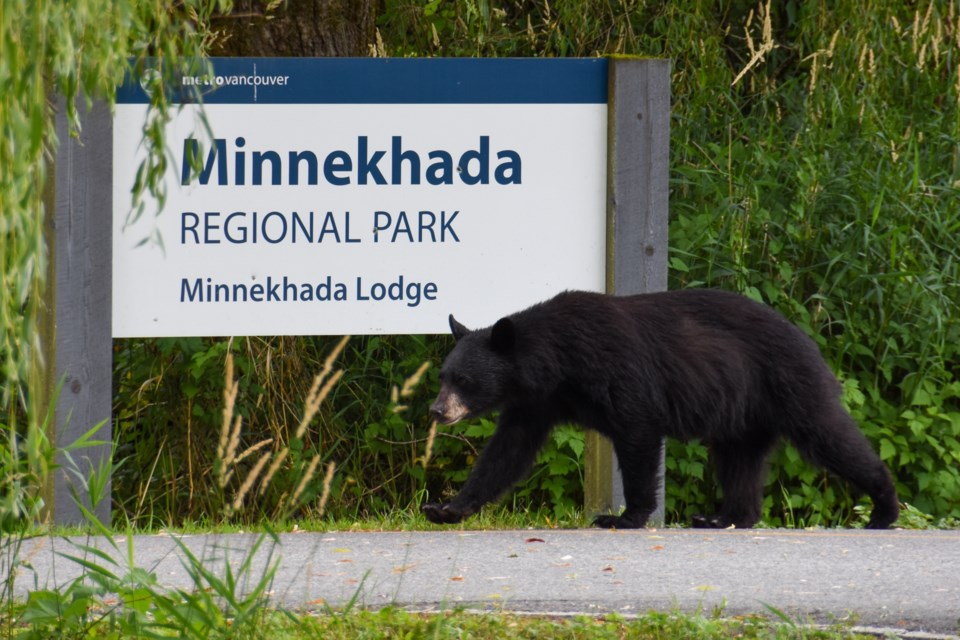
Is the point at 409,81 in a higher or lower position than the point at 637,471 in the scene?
higher

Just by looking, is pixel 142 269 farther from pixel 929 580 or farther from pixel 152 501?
pixel 929 580

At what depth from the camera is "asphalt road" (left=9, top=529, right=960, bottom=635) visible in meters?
4.73

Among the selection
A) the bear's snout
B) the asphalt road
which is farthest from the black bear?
the asphalt road

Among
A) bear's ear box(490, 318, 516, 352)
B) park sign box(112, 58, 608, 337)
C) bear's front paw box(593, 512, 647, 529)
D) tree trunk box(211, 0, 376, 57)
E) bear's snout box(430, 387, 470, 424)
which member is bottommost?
bear's front paw box(593, 512, 647, 529)

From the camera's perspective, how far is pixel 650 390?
6.47 metres

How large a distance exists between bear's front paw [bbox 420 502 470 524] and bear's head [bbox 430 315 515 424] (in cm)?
39

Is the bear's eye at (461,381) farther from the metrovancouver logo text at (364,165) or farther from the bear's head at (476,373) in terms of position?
the metrovancouver logo text at (364,165)

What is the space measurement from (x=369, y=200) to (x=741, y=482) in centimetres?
219

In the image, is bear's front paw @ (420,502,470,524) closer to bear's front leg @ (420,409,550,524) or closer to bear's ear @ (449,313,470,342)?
bear's front leg @ (420,409,550,524)

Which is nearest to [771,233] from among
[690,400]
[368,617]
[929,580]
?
[690,400]

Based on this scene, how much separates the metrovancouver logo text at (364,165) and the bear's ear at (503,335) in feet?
2.55

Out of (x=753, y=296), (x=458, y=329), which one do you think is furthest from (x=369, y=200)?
(x=753, y=296)

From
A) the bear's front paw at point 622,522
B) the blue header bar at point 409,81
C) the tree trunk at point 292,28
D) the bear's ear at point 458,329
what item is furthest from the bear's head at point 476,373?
the tree trunk at point 292,28

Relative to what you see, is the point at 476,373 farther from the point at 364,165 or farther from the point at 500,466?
the point at 364,165
